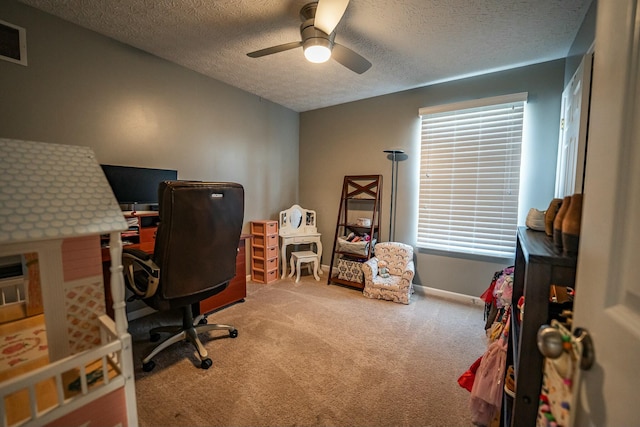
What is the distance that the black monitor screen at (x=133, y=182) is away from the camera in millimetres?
2121

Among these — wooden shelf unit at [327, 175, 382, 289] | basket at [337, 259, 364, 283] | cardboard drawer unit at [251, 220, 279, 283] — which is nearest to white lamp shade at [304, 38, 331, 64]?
wooden shelf unit at [327, 175, 382, 289]

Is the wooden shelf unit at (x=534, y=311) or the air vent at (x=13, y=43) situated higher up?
the air vent at (x=13, y=43)

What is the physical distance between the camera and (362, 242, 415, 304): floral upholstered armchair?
9.32 ft

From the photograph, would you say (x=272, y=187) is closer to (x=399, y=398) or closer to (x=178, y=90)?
(x=178, y=90)

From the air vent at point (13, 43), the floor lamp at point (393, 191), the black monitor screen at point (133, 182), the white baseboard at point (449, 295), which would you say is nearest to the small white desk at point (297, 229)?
the floor lamp at point (393, 191)

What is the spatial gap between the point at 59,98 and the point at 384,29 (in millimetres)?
2482

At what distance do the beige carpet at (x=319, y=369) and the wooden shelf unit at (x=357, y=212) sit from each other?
0.71 metres

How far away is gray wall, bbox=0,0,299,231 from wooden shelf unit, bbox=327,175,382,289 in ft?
3.49

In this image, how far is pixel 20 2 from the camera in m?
1.73

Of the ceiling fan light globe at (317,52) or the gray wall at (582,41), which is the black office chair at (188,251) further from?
the gray wall at (582,41)

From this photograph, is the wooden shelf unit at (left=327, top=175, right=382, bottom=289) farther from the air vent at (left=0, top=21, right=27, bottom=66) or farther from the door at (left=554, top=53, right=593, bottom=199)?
the air vent at (left=0, top=21, right=27, bottom=66)

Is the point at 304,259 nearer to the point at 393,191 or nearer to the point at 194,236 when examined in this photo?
the point at 393,191

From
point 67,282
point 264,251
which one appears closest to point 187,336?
point 67,282

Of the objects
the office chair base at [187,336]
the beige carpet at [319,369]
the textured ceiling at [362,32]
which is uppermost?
the textured ceiling at [362,32]
